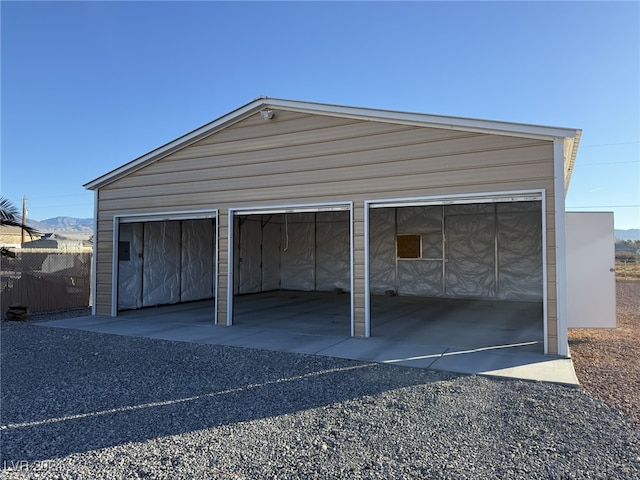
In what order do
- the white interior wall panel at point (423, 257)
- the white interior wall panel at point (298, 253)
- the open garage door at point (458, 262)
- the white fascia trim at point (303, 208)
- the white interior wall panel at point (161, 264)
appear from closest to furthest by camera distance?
the white fascia trim at point (303, 208) → the open garage door at point (458, 262) → the white interior wall panel at point (161, 264) → the white interior wall panel at point (423, 257) → the white interior wall panel at point (298, 253)

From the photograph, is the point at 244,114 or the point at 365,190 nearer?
the point at 365,190

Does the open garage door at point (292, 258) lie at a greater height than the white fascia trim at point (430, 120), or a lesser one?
lesser

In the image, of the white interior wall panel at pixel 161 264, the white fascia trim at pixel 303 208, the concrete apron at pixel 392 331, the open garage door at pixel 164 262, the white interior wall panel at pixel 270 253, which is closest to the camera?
the concrete apron at pixel 392 331

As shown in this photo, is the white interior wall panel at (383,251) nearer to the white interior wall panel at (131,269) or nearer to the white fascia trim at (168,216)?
the white fascia trim at (168,216)

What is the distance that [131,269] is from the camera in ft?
33.1

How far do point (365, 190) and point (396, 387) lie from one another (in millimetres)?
3415

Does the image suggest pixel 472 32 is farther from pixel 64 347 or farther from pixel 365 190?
pixel 64 347

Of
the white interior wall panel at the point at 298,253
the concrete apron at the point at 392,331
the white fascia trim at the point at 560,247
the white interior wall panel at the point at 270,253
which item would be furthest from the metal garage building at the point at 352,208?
the white interior wall panel at the point at 298,253

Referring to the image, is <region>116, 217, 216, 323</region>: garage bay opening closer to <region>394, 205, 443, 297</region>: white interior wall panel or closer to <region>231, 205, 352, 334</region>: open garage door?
<region>231, 205, 352, 334</region>: open garage door

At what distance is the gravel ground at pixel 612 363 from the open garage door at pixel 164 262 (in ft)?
29.4

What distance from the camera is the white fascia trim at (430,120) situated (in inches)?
213

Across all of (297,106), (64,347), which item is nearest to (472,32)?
(297,106)

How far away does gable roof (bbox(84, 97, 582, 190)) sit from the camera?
548 cm

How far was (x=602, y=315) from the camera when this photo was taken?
21.0 ft
